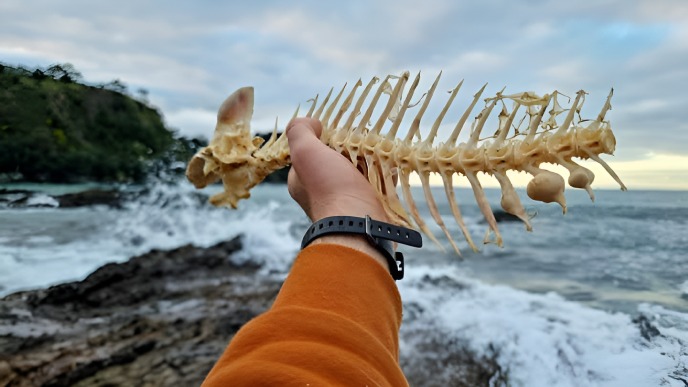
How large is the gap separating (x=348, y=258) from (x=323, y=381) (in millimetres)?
400

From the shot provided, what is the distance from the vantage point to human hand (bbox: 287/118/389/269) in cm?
133

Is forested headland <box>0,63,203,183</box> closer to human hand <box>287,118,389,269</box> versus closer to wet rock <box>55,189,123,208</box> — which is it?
human hand <box>287,118,389,269</box>

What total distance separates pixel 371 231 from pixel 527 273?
946cm

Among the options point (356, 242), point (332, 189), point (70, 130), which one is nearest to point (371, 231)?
point (356, 242)

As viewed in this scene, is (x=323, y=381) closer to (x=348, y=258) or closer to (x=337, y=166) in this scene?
(x=348, y=258)

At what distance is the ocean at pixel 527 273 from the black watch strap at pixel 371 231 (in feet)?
1.62

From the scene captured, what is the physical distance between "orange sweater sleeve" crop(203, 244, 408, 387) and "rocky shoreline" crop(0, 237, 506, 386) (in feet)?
12.7

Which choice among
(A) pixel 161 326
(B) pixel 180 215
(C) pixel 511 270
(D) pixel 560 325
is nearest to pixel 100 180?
(A) pixel 161 326

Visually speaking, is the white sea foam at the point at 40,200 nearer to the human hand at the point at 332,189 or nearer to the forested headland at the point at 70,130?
the forested headland at the point at 70,130

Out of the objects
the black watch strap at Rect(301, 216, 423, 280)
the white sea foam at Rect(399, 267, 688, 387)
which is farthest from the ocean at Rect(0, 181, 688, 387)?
the black watch strap at Rect(301, 216, 423, 280)

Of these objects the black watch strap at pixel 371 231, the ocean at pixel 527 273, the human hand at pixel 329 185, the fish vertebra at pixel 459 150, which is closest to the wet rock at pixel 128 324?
the ocean at pixel 527 273

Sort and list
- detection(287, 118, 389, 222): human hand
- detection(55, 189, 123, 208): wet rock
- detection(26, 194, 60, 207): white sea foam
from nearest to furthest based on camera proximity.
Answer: detection(287, 118, 389, 222): human hand → detection(26, 194, 60, 207): white sea foam → detection(55, 189, 123, 208): wet rock

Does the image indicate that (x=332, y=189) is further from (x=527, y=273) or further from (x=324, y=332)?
(x=527, y=273)

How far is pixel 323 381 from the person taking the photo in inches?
33.9
